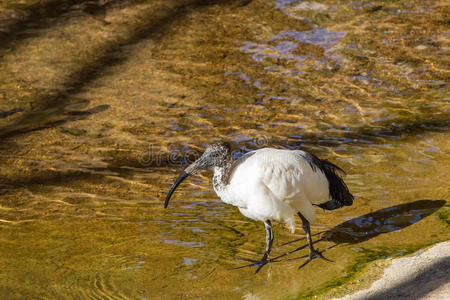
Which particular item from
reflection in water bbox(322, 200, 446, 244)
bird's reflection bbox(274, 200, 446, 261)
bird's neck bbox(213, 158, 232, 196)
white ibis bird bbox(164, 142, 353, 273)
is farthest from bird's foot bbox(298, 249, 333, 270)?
bird's neck bbox(213, 158, 232, 196)

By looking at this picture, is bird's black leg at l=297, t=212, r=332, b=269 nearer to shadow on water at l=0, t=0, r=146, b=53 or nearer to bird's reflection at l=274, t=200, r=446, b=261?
bird's reflection at l=274, t=200, r=446, b=261

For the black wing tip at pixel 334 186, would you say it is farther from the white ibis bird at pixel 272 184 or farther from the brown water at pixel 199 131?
the brown water at pixel 199 131

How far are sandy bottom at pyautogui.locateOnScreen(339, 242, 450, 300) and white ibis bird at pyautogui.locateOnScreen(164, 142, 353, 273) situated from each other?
70 centimetres

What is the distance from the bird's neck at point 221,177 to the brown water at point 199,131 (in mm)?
526

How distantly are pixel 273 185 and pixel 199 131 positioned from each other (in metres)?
2.94

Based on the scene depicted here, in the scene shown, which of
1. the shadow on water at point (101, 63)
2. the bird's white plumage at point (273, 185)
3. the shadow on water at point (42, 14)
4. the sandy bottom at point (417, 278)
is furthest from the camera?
the shadow on water at point (42, 14)

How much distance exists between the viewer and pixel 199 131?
24.1ft

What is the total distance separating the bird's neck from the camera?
4.75 m

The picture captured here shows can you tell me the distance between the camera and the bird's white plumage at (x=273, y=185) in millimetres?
4496

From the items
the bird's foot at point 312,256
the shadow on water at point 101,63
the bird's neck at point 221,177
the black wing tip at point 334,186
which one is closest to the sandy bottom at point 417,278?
the bird's foot at point 312,256

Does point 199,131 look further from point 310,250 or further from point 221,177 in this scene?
point 310,250

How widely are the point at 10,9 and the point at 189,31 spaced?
3.23 meters

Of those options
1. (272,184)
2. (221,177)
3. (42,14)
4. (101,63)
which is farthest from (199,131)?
(42,14)

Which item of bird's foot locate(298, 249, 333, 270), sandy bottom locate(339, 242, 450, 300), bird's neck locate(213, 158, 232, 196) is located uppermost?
bird's neck locate(213, 158, 232, 196)
